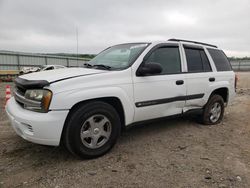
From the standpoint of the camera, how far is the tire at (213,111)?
467 centimetres

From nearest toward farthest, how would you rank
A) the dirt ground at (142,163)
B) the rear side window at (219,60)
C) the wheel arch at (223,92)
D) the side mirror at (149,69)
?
1. the dirt ground at (142,163)
2. the side mirror at (149,69)
3. the rear side window at (219,60)
4. the wheel arch at (223,92)

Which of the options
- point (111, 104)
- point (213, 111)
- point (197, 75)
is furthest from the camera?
point (213, 111)

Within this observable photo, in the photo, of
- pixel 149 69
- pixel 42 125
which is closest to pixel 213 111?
pixel 149 69

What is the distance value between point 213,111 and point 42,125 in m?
3.76

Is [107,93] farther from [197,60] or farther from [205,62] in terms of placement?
[205,62]

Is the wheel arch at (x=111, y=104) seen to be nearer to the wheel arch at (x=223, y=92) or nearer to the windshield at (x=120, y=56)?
the windshield at (x=120, y=56)

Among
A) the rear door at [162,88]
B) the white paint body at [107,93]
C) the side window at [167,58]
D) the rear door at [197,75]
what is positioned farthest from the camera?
the rear door at [197,75]

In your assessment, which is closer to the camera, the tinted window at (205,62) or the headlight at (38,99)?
the headlight at (38,99)

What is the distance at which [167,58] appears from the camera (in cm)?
387

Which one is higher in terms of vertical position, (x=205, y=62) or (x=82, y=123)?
(x=205, y=62)

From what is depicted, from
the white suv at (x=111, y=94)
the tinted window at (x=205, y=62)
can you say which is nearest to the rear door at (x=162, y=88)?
the white suv at (x=111, y=94)

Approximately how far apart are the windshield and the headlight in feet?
3.79

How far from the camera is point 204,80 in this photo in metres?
4.36

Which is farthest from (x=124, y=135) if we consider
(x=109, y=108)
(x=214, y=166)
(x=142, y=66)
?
(x=214, y=166)
